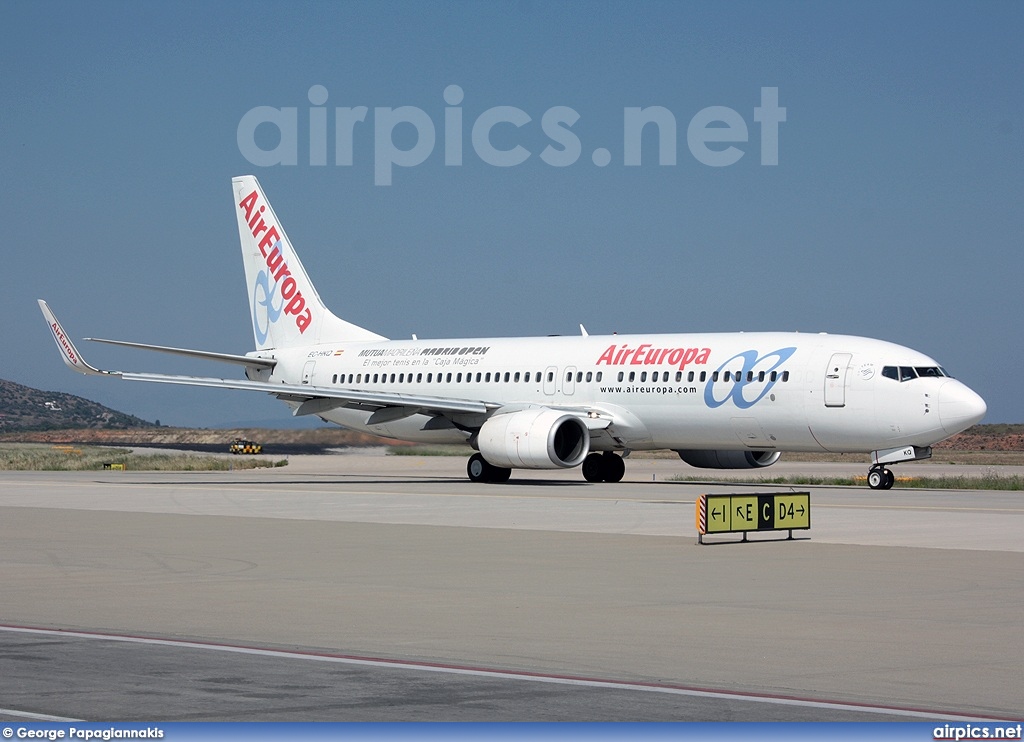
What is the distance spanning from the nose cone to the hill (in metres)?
150

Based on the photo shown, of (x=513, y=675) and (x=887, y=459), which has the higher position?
(x=887, y=459)

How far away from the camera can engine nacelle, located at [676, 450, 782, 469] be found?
133ft

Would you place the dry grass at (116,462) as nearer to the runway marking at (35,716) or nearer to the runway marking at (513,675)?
the runway marking at (513,675)

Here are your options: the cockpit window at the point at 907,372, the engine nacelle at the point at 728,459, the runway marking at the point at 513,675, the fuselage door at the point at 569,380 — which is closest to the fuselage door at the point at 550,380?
the fuselage door at the point at 569,380

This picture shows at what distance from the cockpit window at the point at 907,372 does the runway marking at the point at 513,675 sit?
2556 centimetres

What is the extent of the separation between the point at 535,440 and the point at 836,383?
766 centimetres

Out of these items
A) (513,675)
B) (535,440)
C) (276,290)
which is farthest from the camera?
(276,290)

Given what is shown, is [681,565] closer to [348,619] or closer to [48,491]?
[348,619]

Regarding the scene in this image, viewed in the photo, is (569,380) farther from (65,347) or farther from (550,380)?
(65,347)

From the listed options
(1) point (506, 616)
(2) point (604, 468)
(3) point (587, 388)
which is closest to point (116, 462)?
(2) point (604, 468)

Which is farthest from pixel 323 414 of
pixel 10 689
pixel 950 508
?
pixel 10 689

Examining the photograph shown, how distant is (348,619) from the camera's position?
1320cm

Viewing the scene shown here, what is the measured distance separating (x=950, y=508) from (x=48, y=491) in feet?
65.9

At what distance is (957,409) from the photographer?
3391 centimetres
